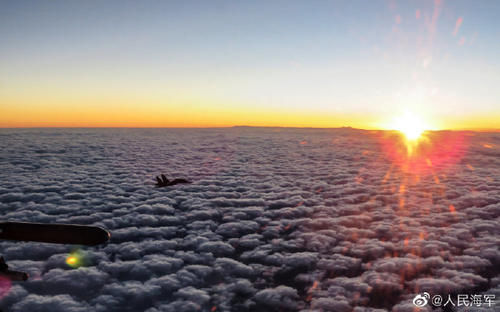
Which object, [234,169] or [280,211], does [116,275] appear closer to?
[280,211]

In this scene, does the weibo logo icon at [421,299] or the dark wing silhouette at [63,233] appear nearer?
the dark wing silhouette at [63,233]

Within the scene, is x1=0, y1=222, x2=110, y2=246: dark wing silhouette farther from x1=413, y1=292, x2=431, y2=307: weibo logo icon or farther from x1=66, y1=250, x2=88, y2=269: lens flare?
x1=413, y1=292, x2=431, y2=307: weibo logo icon

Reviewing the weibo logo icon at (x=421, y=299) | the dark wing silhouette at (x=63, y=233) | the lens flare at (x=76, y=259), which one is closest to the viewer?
the dark wing silhouette at (x=63, y=233)

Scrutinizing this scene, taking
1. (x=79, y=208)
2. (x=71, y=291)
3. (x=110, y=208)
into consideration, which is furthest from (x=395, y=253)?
(x=79, y=208)

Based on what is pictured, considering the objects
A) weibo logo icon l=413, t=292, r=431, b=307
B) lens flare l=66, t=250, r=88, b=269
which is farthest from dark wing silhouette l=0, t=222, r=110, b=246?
weibo logo icon l=413, t=292, r=431, b=307

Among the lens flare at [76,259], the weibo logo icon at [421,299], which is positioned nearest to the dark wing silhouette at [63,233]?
the lens flare at [76,259]

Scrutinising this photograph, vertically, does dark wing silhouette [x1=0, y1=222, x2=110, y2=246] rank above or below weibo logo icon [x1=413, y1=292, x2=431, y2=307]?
above

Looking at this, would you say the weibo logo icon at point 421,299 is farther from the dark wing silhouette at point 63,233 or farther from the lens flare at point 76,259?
the lens flare at point 76,259

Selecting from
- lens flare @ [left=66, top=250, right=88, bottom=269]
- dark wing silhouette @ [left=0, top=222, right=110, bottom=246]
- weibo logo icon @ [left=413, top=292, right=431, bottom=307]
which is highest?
dark wing silhouette @ [left=0, top=222, right=110, bottom=246]

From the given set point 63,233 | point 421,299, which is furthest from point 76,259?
point 421,299

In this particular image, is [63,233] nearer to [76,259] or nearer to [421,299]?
[76,259]
